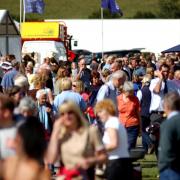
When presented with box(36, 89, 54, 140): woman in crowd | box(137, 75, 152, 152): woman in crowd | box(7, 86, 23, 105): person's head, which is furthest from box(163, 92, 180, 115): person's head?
box(137, 75, 152, 152): woman in crowd

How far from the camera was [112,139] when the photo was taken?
11719 millimetres

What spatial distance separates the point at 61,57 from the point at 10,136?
27.8m

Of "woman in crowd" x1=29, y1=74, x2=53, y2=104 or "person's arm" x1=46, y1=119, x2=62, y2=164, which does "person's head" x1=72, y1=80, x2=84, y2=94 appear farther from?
"person's arm" x1=46, y1=119, x2=62, y2=164

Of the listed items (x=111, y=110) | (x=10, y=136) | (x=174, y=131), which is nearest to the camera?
(x=10, y=136)

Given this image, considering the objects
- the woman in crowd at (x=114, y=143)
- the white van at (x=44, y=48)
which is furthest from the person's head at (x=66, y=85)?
the white van at (x=44, y=48)

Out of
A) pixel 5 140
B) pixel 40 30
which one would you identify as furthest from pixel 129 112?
pixel 40 30

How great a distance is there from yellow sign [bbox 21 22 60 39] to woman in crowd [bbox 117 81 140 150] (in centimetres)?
2279

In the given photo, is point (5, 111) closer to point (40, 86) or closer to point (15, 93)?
point (15, 93)

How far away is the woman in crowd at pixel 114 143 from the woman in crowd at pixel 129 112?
4.95 m

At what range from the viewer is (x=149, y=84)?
794 inches

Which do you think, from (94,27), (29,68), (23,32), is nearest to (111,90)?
(29,68)

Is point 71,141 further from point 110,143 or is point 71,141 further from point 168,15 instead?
point 168,15

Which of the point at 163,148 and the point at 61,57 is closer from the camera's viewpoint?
the point at 163,148

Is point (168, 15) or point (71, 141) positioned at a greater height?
point (168, 15)
